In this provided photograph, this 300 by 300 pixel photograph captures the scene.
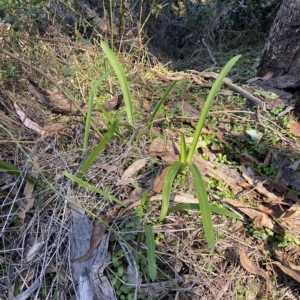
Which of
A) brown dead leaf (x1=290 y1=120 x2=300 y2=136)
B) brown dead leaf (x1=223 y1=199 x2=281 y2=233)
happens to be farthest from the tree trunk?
brown dead leaf (x1=223 y1=199 x2=281 y2=233)

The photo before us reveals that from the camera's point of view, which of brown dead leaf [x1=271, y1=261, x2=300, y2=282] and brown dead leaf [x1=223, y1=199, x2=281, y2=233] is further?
brown dead leaf [x1=223, y1=199, x2=281, y2=233]

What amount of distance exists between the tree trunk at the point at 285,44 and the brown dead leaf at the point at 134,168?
4.34 feet

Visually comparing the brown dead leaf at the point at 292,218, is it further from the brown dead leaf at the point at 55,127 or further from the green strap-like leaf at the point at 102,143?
the brown dead leaf at the point at 55,127

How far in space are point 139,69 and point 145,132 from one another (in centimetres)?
82

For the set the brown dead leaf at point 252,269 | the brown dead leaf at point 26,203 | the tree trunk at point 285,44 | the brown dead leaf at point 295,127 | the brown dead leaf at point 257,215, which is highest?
the tree trunk at point 285,44

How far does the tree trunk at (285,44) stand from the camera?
7.34 ft

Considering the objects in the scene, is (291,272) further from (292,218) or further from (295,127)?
(295,127)

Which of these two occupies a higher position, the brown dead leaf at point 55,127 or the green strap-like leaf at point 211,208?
the green strap-like leaf at point 211,208

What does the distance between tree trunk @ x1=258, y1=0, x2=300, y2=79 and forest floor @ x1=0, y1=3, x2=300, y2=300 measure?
0.31 m

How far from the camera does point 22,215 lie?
4.59 feet

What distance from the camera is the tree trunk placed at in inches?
88.1

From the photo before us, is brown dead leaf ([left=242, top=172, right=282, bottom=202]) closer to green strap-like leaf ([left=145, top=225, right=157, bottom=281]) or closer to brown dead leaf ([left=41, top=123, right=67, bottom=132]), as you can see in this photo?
green strap-like leaf ([left=145, top=225, right=157, bottom=281])

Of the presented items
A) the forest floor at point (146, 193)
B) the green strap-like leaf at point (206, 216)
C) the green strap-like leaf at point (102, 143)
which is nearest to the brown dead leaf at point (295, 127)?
the forest floor at point (146, 193)

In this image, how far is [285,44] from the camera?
2297 millimetres
